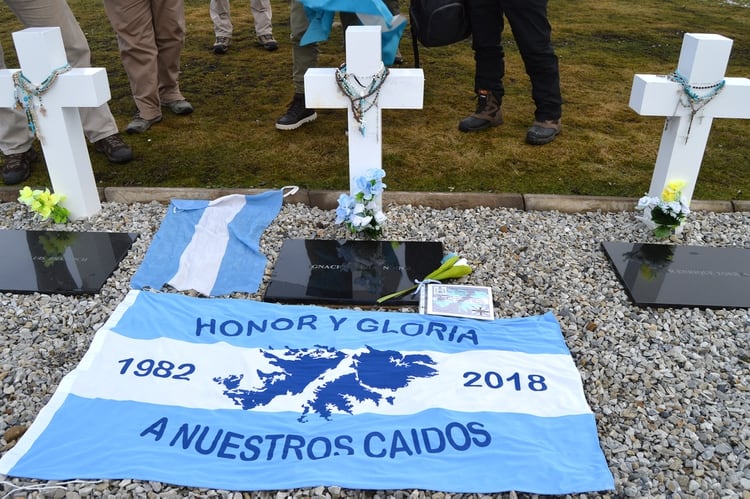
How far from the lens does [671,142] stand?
3270mm

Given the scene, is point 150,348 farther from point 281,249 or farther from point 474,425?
point 474,425

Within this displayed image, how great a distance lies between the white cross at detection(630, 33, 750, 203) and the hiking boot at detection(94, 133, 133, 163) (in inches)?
125

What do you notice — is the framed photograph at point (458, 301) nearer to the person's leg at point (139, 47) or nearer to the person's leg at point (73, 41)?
the person's leg at point (73, 41)

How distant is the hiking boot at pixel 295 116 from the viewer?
455 centimetres

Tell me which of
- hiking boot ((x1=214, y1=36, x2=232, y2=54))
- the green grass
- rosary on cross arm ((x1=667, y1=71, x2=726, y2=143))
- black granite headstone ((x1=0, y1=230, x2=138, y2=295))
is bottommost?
black granite headstone ((x1=0, y1=230, x2=138, y2=295))

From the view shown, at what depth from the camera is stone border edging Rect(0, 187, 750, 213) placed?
11.8ft

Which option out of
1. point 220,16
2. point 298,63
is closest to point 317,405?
point 298,63

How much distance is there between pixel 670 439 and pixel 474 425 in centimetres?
68

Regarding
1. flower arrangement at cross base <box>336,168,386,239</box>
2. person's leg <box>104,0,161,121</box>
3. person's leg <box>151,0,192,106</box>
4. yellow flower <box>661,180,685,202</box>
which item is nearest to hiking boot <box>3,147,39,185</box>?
person's leg <box>104,0,161,121</box>

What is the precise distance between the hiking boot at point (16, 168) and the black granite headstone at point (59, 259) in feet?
2.14

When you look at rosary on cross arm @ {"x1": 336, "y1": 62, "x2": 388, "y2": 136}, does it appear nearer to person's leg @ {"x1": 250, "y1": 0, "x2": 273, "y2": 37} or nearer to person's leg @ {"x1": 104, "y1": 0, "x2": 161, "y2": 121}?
person's leg @ {"x1": 104, "y1": 0, "x2": 161, "y2": 121}

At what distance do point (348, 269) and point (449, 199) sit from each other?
91 centimetres

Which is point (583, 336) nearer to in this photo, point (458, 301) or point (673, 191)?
point (458, 301)

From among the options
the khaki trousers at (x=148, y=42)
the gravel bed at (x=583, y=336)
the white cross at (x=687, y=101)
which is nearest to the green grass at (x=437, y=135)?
the khaki trousers at (x=148, y=42)
